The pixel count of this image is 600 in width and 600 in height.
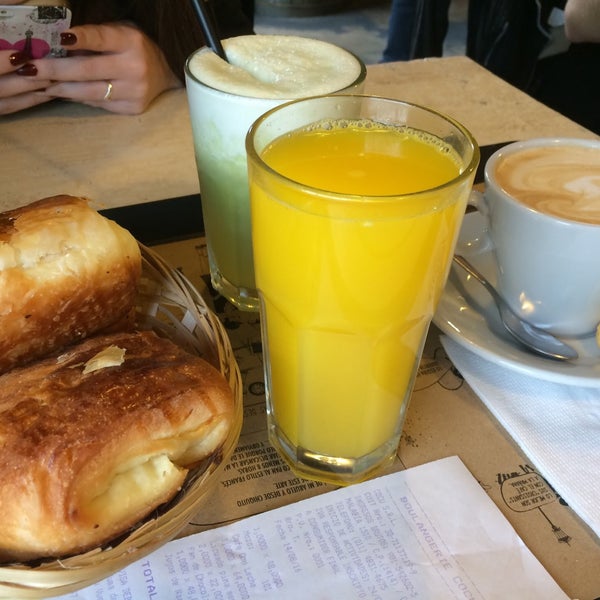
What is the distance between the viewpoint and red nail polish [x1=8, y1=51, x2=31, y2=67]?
1190mm

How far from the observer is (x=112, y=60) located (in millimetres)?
1281

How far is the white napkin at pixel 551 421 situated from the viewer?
0.60 m

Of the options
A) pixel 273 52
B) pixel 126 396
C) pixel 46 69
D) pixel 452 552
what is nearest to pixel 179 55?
pixel 46 69

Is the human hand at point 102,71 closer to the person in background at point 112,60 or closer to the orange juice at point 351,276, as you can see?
the person in background at point 112,60

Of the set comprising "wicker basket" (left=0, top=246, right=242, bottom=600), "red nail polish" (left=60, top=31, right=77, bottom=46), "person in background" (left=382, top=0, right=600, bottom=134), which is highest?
"red nail polish" (left=60, top=31, right=77, bottom=46)

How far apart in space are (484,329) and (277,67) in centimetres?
38

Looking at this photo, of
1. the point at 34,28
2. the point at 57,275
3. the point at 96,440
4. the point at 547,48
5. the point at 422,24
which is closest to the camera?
the point at 96,440

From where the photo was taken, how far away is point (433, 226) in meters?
0.50

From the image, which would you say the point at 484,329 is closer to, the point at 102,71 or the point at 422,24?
the point at 102,71

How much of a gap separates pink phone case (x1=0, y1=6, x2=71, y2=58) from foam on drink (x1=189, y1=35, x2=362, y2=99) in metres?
0.51

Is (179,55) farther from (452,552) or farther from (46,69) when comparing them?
(452,552)

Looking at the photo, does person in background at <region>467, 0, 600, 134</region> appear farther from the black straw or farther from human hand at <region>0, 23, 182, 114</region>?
the black straw

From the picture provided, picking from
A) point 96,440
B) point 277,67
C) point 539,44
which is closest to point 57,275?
point 96,440

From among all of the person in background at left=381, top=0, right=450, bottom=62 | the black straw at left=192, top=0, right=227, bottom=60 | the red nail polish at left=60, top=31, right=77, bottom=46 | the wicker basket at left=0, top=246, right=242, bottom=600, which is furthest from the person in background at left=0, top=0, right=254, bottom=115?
the person in background at left=381, top=0, right=450, bottom=62
